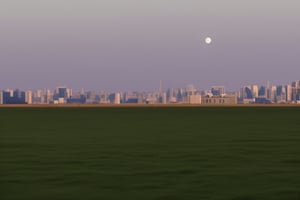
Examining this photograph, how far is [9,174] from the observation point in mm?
16406

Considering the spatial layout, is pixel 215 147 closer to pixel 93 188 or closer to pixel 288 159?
pixel 288 159

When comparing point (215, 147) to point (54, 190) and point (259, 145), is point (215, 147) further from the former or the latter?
point (54, 190)

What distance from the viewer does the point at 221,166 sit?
60.0 ft

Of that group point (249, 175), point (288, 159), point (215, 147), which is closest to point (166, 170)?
point (249, 175)

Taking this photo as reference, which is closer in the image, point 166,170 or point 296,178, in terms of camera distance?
point 296,178

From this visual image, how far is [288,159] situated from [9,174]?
9.07 meters

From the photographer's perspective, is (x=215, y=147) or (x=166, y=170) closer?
(x=166, y=170)

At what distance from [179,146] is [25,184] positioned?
1218 centimetres

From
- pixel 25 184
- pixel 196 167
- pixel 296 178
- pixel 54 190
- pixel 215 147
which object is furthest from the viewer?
pixel 215 147

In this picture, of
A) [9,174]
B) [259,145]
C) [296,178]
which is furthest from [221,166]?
[259,145]

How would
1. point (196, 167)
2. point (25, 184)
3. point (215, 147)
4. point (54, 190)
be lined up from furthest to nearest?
point (215, 147) → point (196, 167) → point (25, 184) → point (54, 190)

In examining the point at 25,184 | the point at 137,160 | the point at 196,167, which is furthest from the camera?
the point at 137,160

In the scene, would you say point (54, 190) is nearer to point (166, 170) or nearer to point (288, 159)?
point (166, 170)

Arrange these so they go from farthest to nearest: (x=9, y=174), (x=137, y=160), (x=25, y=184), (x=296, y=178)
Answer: (x=137, y=160), (x=9, y=174), (x=296, y=178), (x=25, y=184)
